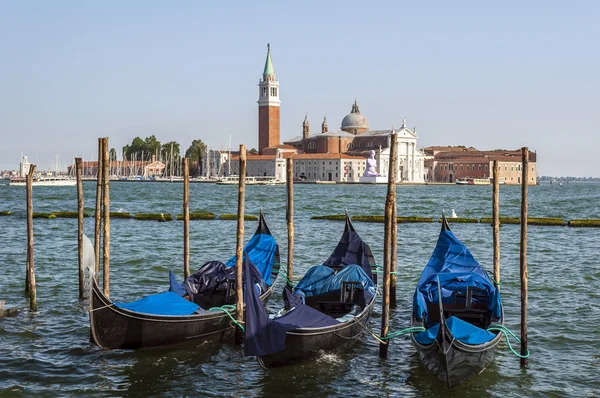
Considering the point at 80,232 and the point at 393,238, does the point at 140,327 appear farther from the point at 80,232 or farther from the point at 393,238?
the point at 393,238

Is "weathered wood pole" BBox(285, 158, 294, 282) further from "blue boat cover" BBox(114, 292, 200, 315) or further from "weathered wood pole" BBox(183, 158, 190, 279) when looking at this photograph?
"blue boat cover" BBox(114, 292, 200, 315)

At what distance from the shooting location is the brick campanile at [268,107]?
9438cm

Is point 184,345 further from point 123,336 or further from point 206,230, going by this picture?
point 206,230

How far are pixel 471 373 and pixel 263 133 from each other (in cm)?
8951

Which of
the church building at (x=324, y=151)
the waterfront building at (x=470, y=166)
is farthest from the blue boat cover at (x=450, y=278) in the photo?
the waterfront building at (x=470, y=166)

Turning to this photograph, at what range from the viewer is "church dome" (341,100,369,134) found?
103m

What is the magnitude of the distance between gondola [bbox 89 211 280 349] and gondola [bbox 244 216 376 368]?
30.4 inches

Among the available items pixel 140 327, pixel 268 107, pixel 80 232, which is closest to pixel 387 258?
pixel 140 327

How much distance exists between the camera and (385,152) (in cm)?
8950

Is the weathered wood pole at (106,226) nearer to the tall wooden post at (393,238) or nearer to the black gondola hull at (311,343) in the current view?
the black gondola hull at (311,343)

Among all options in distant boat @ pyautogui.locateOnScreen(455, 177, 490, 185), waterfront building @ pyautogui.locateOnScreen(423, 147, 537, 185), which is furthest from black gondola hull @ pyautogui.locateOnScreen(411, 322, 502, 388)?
waterfront building @ pyautogui.locateOnScreen(423, 147, 537, 185)

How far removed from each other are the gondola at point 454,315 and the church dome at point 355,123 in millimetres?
93104

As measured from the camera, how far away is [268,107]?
94.3 metres

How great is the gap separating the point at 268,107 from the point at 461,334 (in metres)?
88.3
